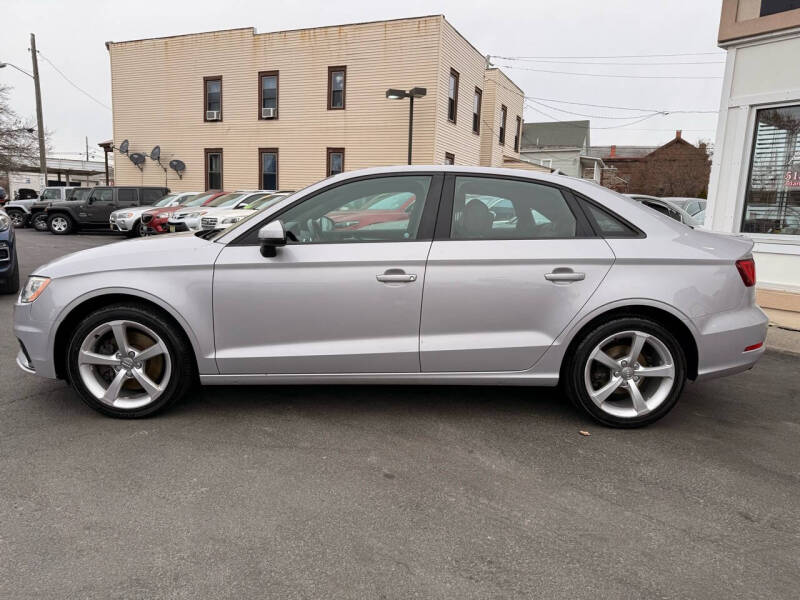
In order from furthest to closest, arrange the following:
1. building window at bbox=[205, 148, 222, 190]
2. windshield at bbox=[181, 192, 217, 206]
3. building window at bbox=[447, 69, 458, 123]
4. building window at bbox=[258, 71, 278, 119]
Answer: building window at bbox=[205, 148, 222, 190]
building window at bbox=[258, 71, 278, 119]
building window at bbox=[447, 69, 458, 123]
windshield at bbox=[181, 192, 217, 206]

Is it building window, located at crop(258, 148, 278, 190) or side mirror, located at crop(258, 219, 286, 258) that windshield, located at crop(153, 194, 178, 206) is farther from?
side mirror, located at crop(258, 219, 286, 258)

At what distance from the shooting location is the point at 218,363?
3756 mm

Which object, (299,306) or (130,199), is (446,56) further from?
(299,306)

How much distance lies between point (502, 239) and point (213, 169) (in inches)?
890

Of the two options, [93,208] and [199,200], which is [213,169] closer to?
[93,208]

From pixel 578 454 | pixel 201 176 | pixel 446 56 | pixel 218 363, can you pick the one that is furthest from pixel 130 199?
pixel 578 454

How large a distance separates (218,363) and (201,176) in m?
22.3

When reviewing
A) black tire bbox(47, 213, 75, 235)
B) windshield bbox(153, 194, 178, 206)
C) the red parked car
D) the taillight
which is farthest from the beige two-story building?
the taillight

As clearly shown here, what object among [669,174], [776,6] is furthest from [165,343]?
[669,174]

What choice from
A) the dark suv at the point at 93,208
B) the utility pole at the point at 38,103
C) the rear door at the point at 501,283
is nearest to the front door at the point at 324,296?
the rear door at the point at 501,283

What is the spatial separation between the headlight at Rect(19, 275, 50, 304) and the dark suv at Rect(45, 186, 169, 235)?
17.3 metres

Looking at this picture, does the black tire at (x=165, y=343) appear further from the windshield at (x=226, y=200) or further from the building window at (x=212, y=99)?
the building window at (x=212, y=99)

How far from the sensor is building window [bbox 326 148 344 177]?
22203mm

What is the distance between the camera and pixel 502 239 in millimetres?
3771
